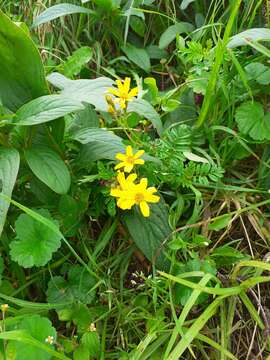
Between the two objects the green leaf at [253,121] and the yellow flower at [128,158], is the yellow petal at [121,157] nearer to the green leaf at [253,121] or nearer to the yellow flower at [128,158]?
the yellow flower at [128,158]

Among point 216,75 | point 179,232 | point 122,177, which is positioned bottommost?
point 179,232

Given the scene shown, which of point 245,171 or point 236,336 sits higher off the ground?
point 245,171

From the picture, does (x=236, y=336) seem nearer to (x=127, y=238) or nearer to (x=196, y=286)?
(x=196, y=286)

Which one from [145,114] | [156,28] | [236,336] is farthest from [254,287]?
[156,28]

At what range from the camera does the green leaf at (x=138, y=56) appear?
1478 millimetres

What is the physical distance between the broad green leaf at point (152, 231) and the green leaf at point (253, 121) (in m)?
0.23

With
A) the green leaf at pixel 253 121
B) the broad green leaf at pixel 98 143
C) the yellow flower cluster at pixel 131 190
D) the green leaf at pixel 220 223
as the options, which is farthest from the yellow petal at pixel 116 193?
the green leaf at pixel 253 121

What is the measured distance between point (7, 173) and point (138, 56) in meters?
0.61

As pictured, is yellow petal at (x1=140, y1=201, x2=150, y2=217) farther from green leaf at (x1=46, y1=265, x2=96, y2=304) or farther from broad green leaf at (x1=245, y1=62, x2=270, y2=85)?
broad green leaf at (x1=245, y1=62, x2=270, y2=85)

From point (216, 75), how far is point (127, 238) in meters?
0.37

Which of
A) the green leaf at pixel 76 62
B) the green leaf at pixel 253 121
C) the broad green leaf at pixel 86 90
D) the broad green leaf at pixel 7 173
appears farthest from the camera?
the green leaf at pixel 76 62

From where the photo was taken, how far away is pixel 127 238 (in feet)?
3.85

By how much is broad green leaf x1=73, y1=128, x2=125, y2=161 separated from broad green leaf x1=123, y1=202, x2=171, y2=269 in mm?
125

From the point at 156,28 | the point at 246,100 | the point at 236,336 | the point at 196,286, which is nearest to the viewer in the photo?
the point at 196,286
